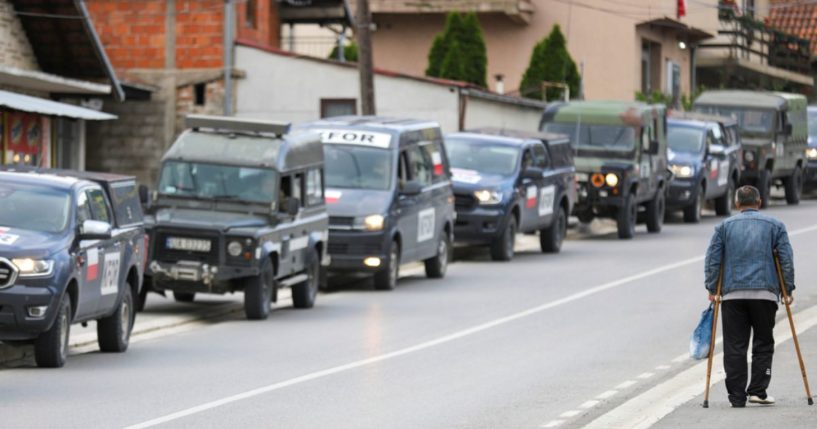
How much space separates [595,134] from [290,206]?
51.4 feet

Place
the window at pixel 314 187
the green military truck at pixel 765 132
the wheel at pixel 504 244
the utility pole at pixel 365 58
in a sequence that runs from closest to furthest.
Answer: the window at pixel 314 187, the wheel at pixel 504 244, the utility pole at pixel 365 58, the green military truck at pixel 765 132

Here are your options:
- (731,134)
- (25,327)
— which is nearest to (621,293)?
(25,327)

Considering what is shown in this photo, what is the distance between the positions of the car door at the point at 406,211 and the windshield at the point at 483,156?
4.88 metres

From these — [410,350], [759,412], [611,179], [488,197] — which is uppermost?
[611,179]

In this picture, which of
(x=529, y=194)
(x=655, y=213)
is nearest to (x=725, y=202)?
(x=655, y=213)

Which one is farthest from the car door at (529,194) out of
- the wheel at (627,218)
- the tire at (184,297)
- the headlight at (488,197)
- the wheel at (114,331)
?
the wheel at (114,331)

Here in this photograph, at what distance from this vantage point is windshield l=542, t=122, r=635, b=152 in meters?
37.2

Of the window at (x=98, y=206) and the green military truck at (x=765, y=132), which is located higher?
the green military truck at (x=765, y=132)

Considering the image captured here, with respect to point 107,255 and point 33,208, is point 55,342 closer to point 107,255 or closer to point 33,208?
point 33,208

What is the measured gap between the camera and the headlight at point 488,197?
102 ft

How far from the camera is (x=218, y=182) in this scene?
22844mm

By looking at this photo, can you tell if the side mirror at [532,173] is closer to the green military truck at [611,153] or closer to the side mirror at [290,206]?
the green military truck at [611,153]

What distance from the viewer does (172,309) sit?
76.5ft

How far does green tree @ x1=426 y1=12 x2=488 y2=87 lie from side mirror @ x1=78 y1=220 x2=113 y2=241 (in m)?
36.7
